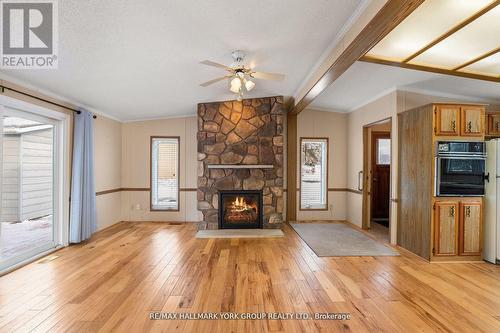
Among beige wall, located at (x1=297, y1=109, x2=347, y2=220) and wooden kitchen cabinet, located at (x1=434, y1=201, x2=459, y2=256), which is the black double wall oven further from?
beige wall, located at (x1=297, y1=109, x2=347, y2=220)

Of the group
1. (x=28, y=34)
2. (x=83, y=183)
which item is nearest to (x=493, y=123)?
(x=28, y=34)

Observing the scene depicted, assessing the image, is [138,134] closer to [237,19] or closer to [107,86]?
[107,86]

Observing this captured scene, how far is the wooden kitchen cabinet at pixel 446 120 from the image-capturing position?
3.62 meters

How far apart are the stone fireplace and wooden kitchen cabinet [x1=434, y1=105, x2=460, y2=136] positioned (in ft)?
8.80

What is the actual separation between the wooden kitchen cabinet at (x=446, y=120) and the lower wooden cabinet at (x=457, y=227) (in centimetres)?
95

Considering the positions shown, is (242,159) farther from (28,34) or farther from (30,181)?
(28,34)

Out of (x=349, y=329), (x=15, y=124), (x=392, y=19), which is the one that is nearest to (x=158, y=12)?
(x=392, y=19)

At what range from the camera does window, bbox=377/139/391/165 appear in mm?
6445

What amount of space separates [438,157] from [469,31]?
167cm

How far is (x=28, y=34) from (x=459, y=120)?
5189 millimetres

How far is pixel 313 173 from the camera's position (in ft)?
21.2

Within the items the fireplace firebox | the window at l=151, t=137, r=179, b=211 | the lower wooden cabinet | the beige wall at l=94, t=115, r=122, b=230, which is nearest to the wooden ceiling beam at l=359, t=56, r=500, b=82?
the lower wooden cabinet

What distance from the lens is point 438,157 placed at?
142 inches

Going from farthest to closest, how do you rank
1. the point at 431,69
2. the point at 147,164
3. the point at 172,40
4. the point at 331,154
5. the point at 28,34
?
the point at 331,154 < the point at 147,164 < the point at 431,69 < the point at 172,40 < the point at 28,34
